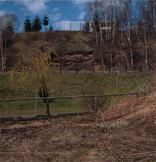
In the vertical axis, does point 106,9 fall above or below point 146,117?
above

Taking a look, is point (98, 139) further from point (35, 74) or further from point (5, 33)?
point (5, 33)

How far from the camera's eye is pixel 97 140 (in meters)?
10.0

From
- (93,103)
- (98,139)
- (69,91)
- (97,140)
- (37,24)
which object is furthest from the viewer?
(37,24)

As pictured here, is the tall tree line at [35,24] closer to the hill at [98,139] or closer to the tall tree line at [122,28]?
the tall tree line at [122,28]

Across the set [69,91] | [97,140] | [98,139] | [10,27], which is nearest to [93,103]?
[98,139]

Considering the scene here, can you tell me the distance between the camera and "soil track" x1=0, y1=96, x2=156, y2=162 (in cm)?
863

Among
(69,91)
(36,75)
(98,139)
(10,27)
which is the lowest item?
(69,91)

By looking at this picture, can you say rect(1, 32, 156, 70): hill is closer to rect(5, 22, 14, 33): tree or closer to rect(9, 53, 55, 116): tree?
rect(5, 22, 14, 33): tree

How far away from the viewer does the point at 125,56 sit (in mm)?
75000

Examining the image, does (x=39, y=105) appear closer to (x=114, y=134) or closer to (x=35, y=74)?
(x=35, y=74)

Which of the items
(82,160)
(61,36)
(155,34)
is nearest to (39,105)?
(82,160)

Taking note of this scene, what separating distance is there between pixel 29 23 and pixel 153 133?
96.0m

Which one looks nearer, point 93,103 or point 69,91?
point 93,103

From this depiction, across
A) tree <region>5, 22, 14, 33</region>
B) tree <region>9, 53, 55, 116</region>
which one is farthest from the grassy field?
tree <region>5, 22, 14, 33</region>
